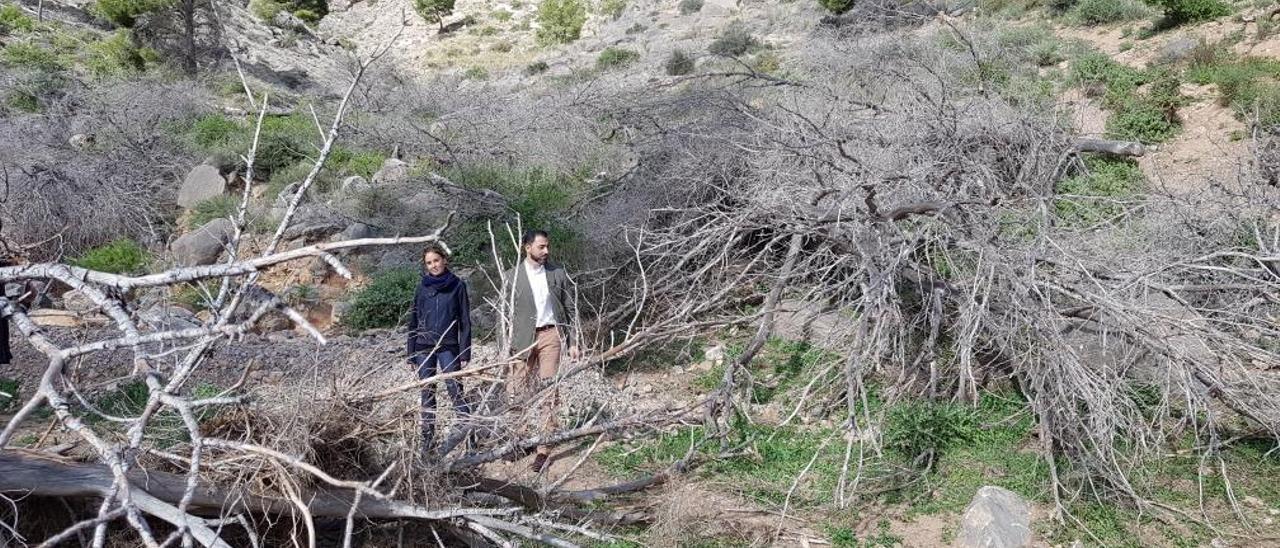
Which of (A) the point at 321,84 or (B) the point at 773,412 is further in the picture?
(A) the point at 321,84

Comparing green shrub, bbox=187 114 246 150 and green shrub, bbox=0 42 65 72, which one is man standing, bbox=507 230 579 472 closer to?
green shrub, bbox=187 114 246 150

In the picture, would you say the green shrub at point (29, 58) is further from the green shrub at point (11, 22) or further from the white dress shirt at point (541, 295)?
the white dress shirt at point (541, 295)

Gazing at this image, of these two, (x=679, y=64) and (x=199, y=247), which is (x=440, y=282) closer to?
(x=199, y=247)

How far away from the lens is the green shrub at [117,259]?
9914mm

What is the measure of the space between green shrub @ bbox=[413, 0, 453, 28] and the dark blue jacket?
34.7 m

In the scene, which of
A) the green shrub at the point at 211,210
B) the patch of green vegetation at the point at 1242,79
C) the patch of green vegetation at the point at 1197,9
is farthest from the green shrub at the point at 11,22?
the patch of green vegetation at the point at 1242,79

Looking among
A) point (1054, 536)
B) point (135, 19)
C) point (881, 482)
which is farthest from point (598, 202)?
point (135, 19)

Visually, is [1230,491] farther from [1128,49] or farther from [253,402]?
[1128,49]

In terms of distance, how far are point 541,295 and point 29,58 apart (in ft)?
64.9

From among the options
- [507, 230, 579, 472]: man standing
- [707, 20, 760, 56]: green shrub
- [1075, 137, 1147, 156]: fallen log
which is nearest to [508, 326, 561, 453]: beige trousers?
[507, 230, 579, 472]: man standing

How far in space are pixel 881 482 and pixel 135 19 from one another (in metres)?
23.5

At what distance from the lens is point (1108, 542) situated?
447cm

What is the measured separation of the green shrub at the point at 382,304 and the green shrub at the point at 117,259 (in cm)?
277

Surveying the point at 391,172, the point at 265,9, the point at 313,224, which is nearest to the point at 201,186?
the point at 391,172
